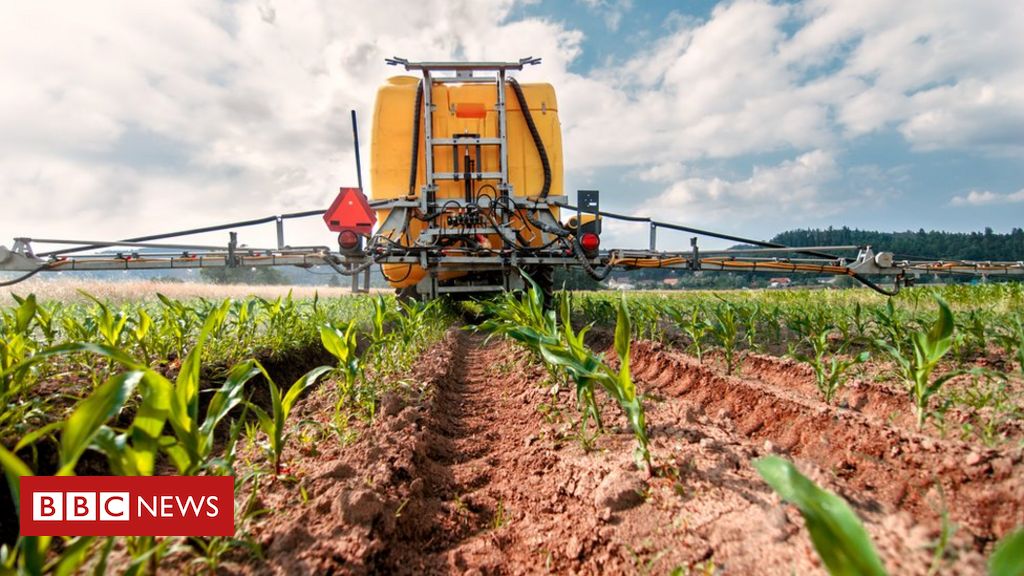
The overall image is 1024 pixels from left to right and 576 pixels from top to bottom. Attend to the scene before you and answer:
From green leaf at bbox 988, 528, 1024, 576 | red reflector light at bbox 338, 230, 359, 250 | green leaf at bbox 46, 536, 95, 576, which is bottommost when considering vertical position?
green leaf at bbox 46, 536, 95, 576

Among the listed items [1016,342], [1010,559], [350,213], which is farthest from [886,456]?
[350,213]

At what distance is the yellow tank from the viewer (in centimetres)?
653

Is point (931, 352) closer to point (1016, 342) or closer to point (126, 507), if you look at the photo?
point (1016, 342)

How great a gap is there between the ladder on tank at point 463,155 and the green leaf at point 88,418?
5.13m

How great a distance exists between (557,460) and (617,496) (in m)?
0.53

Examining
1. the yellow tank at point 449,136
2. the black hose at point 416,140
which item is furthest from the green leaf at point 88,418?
the black hose at point 416,140

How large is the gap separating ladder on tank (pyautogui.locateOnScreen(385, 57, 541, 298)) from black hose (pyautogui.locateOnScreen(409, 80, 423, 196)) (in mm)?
82

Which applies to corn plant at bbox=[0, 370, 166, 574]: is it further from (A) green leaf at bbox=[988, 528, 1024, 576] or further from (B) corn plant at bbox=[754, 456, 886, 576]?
(A) green leaf at bbox=[988, 528, 1024, 576]

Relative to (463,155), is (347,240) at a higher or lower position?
lower

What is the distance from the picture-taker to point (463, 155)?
659cm

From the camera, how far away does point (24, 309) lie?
8.83ft

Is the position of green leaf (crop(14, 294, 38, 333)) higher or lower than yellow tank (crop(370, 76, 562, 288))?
lower

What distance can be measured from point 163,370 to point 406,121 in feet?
14.5

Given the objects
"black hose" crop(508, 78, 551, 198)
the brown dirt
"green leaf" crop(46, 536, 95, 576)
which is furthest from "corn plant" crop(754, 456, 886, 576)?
"black hose" crop(508, 78, 551, 198)
